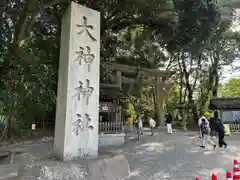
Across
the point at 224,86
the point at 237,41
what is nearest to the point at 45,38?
the point at 237,41

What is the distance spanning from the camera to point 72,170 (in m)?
4.65

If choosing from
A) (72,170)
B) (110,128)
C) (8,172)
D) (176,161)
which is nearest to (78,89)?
(72,170)

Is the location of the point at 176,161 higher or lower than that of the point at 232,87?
lower

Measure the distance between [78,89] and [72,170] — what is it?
1.83 meters

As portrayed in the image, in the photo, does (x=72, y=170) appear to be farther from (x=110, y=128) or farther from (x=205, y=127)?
(x=110, y=128)

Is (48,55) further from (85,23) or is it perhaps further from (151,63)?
(151,63)

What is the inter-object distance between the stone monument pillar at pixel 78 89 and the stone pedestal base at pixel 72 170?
1.52 ft

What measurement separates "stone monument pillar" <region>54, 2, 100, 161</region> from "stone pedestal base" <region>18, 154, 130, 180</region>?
463mm

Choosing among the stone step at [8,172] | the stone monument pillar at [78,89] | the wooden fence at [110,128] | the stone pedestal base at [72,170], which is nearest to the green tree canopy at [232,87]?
the wooden fence at [110,128]

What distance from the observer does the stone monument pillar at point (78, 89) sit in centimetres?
527

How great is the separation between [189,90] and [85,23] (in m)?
20.5

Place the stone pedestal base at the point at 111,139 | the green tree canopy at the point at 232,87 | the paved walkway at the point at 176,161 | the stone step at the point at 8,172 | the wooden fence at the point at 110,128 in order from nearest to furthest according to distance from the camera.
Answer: the stone step at the point at 8,172 < the paved walkway at the point at 176,161 < the stone pedestal base at the point at 111,139 < the wooden fence at the point at 110,128 < the green tree canopy at the point at 232,87

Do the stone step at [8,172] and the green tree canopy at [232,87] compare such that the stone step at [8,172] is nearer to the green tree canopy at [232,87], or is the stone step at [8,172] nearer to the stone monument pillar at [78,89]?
the stone monument pillar at [78,89]

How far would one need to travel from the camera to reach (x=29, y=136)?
1527 centimetres
